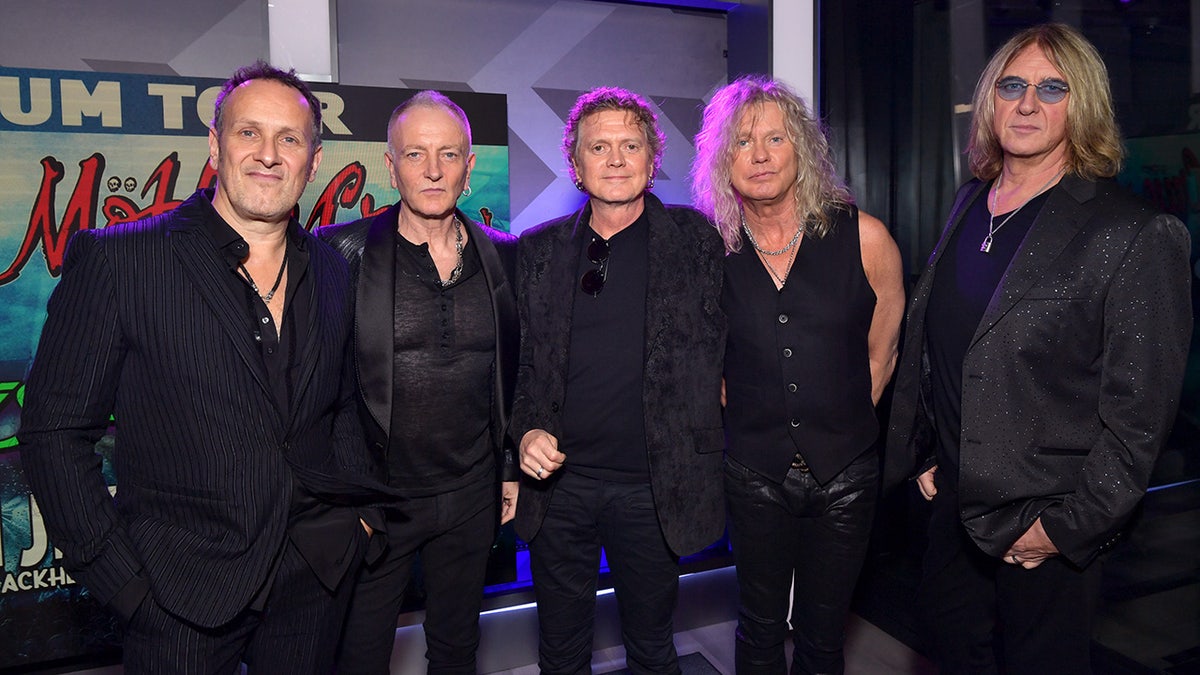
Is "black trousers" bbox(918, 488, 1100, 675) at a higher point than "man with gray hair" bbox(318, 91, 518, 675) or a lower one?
lower

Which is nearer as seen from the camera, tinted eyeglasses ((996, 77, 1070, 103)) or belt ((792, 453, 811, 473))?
tinted eyeglasses ((996, 77, 1070, 103))

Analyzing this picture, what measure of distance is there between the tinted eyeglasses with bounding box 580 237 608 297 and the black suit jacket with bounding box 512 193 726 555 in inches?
1.8

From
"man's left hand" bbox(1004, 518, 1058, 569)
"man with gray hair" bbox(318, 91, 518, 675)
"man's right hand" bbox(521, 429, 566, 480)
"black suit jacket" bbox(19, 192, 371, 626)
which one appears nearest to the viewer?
"black suit jacket" bbox(19, 192, 371, 626)

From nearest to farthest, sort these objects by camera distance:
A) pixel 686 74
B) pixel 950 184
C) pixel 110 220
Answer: pixel 110 220
pixel 950 184
pixel 686 74

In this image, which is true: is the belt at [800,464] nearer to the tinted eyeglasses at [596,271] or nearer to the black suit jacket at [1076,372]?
the black suit jacket at [1076,372]

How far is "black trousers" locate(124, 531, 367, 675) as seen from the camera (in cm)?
161

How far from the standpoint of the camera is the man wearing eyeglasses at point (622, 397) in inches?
88.2

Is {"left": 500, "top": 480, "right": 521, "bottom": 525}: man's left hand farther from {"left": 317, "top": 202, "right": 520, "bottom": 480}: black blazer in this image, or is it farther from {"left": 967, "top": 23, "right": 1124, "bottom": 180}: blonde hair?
{"left": 967, "top": 23, "right": 1124, "bottom": 180}: blonde hair

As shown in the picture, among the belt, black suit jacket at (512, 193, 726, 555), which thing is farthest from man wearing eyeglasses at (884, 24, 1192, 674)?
black suit jacket at (512, 193, 726, 555)

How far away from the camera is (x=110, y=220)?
2.67m

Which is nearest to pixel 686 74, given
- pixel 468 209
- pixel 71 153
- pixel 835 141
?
pixel 835 141

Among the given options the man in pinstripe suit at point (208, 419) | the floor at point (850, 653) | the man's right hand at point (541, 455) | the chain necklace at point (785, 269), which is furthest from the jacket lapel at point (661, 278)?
the floor at point (850, 653)

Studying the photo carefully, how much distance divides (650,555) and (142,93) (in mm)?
2355

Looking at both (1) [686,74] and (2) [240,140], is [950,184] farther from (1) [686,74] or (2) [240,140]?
(2) [240,140]
